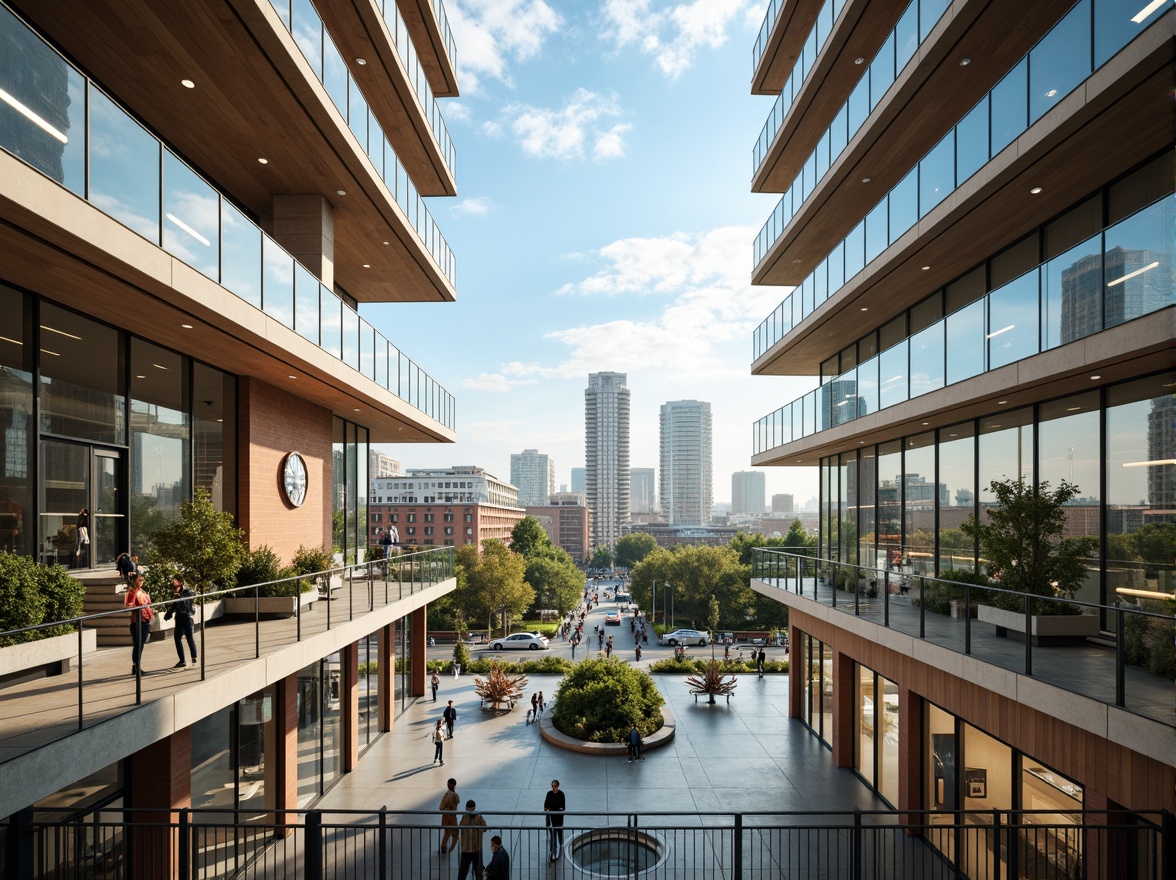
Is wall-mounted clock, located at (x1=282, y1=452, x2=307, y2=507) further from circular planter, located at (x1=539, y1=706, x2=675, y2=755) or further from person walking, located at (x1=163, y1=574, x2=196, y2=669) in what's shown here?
circular planter, located at (x1=539, y1=706, x2=675, y2=755)

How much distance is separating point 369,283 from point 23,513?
1362 cm

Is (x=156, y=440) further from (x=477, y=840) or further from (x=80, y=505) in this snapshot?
(x=477, y=840)

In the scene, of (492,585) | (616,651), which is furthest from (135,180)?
(492,585)

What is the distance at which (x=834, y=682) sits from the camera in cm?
1862

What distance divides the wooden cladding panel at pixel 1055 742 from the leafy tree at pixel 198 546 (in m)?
11.9

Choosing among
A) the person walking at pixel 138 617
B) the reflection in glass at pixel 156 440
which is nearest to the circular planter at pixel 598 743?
the reflection in glass at pixel 156 440

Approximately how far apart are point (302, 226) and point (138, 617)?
1006 centimetres

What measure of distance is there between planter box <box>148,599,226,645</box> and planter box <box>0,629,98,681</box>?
4.00ft

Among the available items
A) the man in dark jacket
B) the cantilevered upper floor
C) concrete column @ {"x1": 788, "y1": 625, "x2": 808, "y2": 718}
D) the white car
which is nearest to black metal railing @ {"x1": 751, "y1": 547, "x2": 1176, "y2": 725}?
concrete column @ {"x1": 788, "y1": 625, "x2": 808, "y2": 718}

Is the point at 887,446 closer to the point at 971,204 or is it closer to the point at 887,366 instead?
the point at 887,366

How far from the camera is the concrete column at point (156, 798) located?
29.1 ft

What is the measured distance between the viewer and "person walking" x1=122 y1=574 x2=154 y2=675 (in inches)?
309

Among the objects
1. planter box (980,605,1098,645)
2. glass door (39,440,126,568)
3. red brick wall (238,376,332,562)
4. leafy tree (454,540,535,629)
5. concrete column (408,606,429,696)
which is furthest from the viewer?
leafy tree (454,540,535,629)

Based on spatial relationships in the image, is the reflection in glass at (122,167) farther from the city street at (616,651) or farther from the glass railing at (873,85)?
the city street at (616,651)
